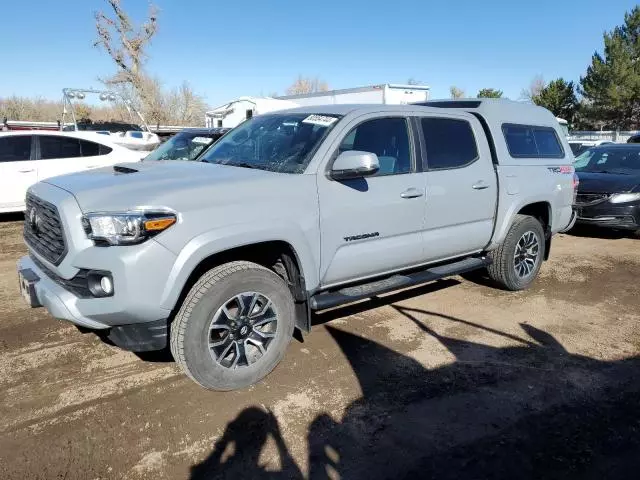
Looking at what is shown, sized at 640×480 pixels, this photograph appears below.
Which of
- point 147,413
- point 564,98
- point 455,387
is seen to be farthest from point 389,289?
point 564,98

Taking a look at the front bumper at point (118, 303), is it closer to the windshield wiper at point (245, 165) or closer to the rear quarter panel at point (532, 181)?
the windshield wiper at point (245, 165)

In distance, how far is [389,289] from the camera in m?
4.05

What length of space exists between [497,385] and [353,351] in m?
1.09

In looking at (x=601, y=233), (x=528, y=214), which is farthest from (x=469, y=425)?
(x=601, y=233)

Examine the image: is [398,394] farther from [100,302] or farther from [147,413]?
[100,302]

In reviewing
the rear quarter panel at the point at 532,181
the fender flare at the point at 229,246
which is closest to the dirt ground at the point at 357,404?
the fender flare at the point at 229,246

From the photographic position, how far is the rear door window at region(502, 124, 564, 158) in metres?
5.22

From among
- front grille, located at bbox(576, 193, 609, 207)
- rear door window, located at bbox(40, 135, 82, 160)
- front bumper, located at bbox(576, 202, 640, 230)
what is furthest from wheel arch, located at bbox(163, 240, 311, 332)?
rear door window, located at bbox(40, 135, 82, 160)

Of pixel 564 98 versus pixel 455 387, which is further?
pixel 564 98

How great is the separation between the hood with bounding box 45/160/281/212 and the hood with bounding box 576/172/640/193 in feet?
22.5

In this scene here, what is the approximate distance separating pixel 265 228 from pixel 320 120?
3.84 ft

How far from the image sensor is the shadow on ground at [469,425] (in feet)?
8.52

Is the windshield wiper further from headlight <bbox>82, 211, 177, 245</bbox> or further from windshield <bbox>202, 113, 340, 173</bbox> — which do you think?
headlight <bbox>82, 211, 177, 245</bbox>

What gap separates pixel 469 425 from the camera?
2.97m
